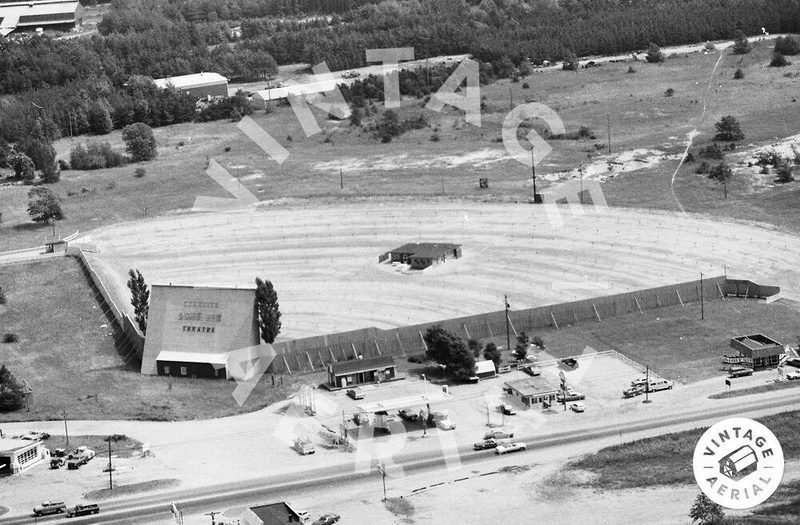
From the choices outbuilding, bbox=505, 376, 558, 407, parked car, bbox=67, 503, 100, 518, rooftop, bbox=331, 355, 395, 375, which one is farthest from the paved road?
rooftop, bbox=331, 355, 395, 375

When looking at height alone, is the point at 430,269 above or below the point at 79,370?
above

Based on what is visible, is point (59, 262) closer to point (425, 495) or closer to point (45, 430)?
point (45, 430)

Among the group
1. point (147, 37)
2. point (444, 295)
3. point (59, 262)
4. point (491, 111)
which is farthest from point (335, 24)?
point (444, 295)

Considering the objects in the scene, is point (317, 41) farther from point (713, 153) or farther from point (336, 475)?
point (336, 475)

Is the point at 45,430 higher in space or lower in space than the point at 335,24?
lower

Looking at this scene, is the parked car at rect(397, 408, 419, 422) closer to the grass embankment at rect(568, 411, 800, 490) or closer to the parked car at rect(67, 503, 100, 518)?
the grass embankment at rect(568, 411, 800, 490)

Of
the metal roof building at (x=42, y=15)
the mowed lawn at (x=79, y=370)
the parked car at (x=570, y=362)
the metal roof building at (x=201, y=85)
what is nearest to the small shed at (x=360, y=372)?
the mowed lawn at (x=79, y=370)

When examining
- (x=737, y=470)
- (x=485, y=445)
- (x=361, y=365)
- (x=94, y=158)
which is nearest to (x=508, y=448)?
(x=485, y=445)
